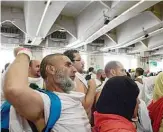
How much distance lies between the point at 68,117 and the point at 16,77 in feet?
1.23

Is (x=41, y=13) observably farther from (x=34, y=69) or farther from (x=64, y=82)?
(x=64, y=82)

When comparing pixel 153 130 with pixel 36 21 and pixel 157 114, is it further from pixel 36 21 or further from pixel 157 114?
pixel 36 21

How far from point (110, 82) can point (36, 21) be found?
3.61 meters

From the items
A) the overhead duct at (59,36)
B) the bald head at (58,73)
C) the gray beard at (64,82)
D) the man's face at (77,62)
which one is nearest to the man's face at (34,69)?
the man's face at (77,62)

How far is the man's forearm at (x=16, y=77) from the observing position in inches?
41.1

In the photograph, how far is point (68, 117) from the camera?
125 cm

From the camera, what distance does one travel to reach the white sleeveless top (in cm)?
122

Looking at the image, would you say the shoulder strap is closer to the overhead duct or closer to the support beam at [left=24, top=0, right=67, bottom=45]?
the support beam at [left=24, top=0, right=67, bottom=45]

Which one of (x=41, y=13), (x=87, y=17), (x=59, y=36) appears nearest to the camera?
(x=41, y=13)

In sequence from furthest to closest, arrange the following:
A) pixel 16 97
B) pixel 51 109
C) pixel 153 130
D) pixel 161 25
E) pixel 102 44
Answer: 1. pixel 102 44
2. pixel 161 25
3. pixel 153 130
4. pixel 51 109
5. pixel 16 97

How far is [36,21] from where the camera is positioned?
468 centimetres

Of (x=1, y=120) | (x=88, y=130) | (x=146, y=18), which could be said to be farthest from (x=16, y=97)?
(x=146, y=18)

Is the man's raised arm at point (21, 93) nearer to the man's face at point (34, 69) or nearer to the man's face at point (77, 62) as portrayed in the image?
the man's face at point (77, 62)

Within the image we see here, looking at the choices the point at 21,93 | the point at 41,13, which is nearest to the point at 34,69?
the point at 21,93
